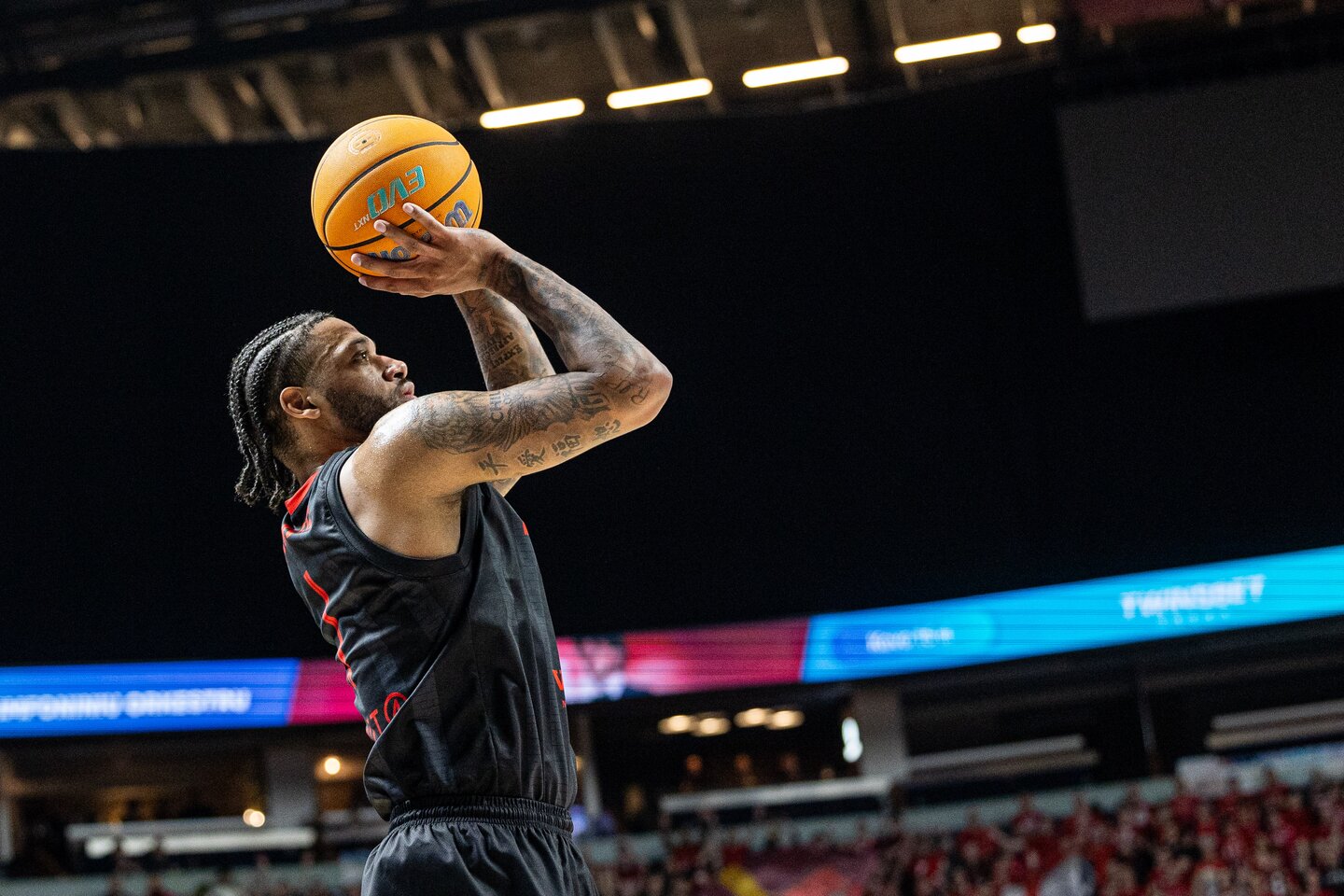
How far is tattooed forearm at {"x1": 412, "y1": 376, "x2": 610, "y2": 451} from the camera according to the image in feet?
7.71

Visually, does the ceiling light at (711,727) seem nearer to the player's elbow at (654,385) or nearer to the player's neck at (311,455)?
the player's neck at (311,455)

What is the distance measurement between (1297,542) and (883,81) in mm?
7109

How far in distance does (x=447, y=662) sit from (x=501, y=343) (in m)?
0.81

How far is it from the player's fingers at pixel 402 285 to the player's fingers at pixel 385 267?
0.04 feet

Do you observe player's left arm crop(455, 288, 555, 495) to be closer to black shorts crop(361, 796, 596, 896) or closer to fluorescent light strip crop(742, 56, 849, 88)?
black shorts crop(361, 796, 596, 896)

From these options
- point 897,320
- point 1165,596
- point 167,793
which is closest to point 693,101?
point 897,320

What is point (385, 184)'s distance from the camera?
118 inches

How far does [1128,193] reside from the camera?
48.9 ft

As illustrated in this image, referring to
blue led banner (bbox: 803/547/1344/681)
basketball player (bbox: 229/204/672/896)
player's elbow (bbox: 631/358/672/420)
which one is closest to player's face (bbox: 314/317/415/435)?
basketball player (bbox: 229/204/672/896)

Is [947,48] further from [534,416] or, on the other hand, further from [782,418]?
[534,416]

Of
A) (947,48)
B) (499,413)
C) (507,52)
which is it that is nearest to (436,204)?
(499,413)

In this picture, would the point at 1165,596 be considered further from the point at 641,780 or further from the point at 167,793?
the point at 167,793

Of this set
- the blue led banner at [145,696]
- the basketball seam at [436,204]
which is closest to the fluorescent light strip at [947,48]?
the blue led banner at [145,696]

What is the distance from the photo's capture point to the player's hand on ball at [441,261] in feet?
8.25
